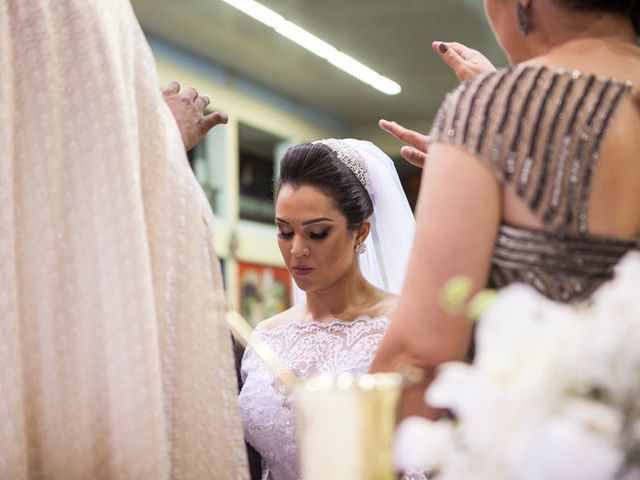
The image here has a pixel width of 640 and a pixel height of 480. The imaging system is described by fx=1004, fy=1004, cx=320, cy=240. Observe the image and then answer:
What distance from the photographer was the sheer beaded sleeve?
134cm

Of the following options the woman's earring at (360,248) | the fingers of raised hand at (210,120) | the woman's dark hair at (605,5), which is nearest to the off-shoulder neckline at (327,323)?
the woman's earring at (360,248)

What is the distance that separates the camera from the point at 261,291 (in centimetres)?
955

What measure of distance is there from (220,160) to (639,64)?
26.0 ft

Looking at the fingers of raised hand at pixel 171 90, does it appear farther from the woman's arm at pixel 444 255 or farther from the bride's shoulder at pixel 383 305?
the bride's shoulder at pixel 383 305

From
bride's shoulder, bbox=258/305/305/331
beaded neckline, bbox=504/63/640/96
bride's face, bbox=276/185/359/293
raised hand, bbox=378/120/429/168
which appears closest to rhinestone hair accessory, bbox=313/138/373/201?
bride's face, bbox=276/185/359/293

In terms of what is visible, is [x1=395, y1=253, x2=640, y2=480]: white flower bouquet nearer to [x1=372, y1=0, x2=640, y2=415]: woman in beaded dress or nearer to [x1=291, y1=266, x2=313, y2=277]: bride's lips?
[x1=372, y1=0, x2=640, y2=415]: woman in beaded dress

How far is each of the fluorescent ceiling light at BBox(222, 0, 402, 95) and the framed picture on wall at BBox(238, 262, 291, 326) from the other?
2072mm

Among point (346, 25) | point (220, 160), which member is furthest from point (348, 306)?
point (220, 160)

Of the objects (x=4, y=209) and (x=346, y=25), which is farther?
(x=346, y=25)

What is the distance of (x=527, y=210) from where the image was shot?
1348 millimetres

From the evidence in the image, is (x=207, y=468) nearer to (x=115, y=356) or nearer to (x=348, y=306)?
(x=115, y=356)

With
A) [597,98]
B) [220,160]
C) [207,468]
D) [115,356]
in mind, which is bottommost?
[207,468]

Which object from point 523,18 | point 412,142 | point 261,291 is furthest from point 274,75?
point 523,18

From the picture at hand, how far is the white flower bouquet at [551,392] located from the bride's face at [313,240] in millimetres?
2114
